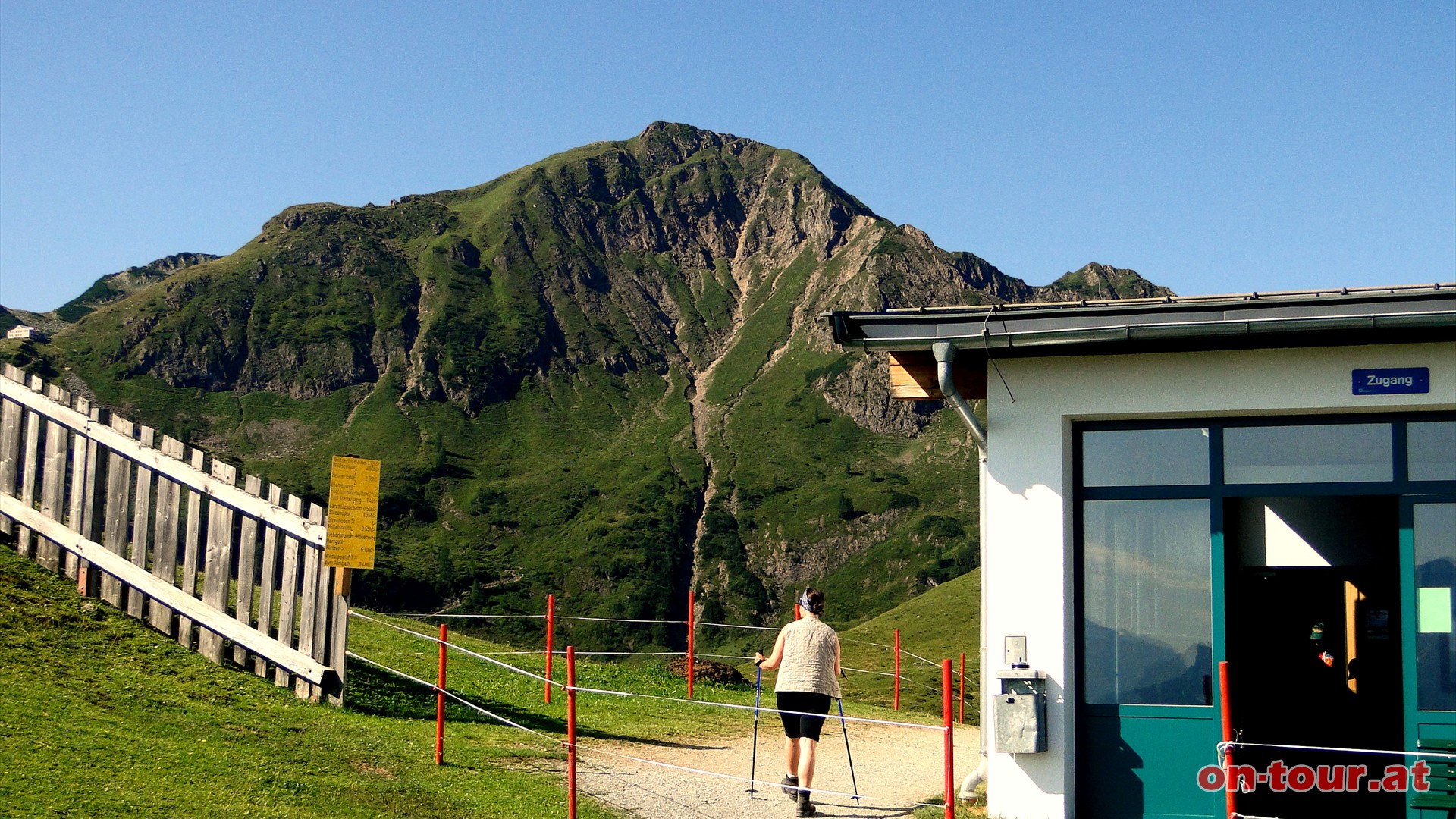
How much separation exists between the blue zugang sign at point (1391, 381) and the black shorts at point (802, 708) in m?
4.73

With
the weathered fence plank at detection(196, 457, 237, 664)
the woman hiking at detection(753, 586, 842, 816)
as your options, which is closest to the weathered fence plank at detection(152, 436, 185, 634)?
the weathered fence plank at detection(196, 457, 237, 664)

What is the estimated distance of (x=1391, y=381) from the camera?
31.0ft

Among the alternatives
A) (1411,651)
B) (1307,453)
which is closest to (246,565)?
(1307,453)

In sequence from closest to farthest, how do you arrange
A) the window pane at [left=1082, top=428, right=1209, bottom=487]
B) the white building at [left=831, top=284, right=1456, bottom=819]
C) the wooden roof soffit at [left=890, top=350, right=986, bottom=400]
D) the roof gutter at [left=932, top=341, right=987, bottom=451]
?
the white building at [left=831, top=284, right=1456, bottom=819] < the roof gutter at [left=932, top=341, right=987, bottom=451] < the window pane at [left=1082, top=428, right=1209, bottom=487] < the wooden roof soffit at [left=890, top=350, right=986, bottom=400]

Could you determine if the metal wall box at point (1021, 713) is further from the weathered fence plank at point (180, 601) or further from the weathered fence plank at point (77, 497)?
the weathered fence plank at point (77, 497)

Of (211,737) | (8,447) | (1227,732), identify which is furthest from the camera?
(8,447)

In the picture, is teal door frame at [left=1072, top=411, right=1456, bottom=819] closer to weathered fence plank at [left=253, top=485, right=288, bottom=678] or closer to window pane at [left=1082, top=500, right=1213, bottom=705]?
window pane at [left=1082, top=500, right=1213, bottom=705]

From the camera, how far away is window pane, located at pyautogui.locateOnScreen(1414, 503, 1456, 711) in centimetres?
920

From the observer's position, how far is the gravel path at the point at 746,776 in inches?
399

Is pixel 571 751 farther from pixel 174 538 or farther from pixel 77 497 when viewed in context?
pixel 77 497

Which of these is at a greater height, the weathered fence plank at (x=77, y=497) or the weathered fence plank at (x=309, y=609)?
the weathered fence plank at (x=77, y=497)

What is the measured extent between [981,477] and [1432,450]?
132 inches

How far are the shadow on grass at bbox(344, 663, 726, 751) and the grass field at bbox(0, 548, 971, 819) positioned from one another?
0.09ft

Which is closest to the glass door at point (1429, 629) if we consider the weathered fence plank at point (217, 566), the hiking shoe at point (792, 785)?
the hiking shoe at point (792, 785)
